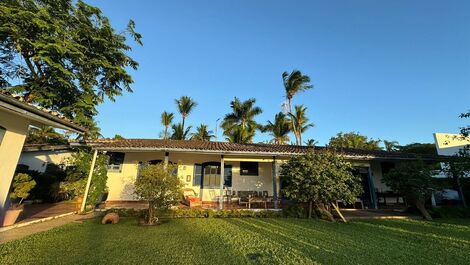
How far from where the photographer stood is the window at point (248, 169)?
555 inches

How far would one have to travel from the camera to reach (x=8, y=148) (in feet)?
20.7

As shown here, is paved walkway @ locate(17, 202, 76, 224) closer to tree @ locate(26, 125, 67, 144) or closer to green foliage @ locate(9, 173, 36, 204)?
green foliage @ locate(9, 173, 36, 204)

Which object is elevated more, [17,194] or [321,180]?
[321,180]

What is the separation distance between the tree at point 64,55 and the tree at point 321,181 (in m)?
12.5

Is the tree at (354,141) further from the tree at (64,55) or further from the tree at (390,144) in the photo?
the tree at (64,55)

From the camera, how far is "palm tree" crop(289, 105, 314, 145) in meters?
25.1

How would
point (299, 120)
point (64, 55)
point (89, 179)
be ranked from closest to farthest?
point (89, 179) < point (64, 55) < point (299, 120)

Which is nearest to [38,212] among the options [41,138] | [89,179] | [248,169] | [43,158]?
[89,179]

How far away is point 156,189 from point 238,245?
364 cm

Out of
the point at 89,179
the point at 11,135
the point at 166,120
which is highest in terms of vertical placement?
the point at 166,120

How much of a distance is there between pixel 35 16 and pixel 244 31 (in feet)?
34.6

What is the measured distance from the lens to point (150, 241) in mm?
5496

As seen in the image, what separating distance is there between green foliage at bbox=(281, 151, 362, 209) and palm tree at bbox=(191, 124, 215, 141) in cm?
2032

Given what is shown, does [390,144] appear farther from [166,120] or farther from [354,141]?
[166,120]
